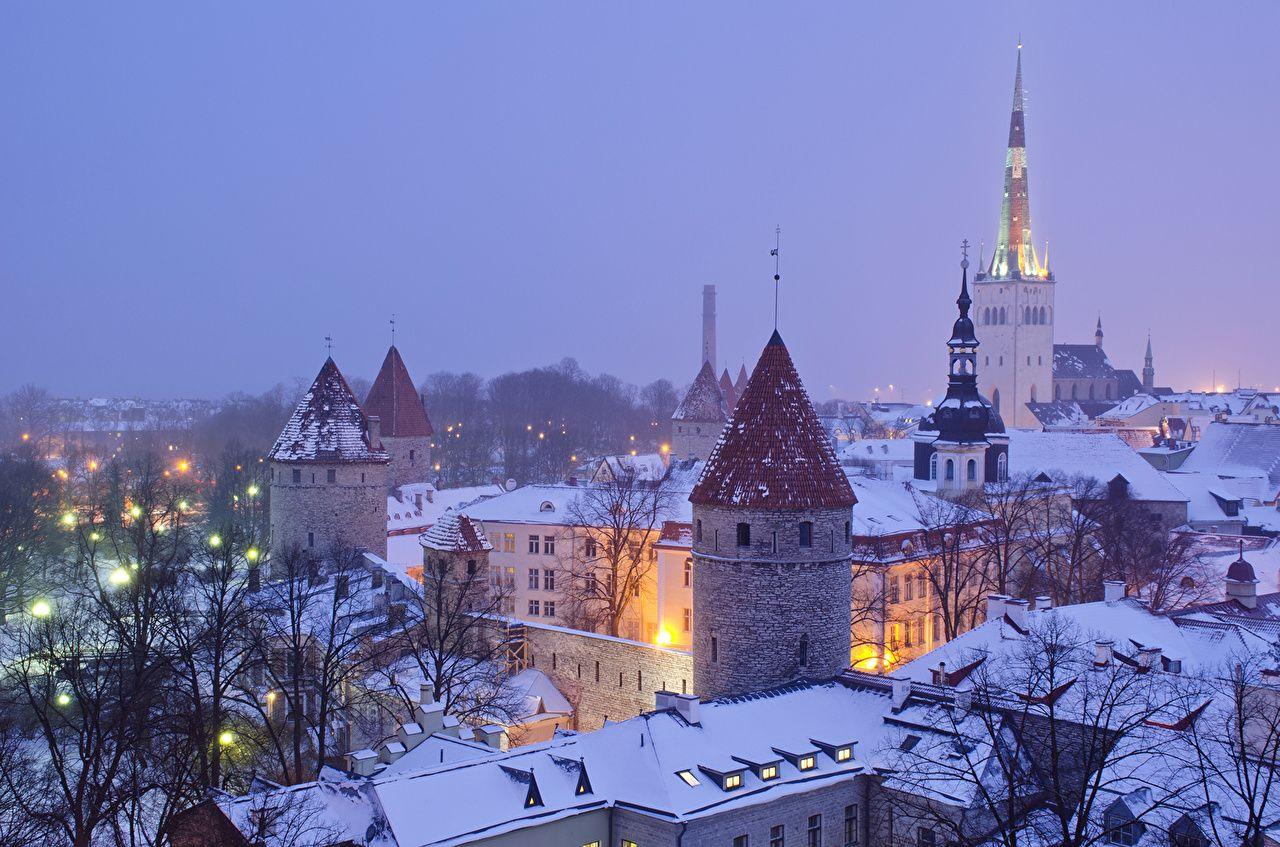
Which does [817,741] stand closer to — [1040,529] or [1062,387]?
[1040,529]

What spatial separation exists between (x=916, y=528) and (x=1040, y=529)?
915 cm

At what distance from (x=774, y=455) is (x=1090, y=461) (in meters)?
36.9

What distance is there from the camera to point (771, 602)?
25438 millimetres

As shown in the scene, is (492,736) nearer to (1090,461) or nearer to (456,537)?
(456,537)

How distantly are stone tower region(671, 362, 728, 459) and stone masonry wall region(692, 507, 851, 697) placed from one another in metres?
37.0

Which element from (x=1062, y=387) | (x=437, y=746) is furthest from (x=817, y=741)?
(x=1062, y=387)

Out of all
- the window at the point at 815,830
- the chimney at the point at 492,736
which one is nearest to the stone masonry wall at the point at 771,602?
the window at the point at 815,830

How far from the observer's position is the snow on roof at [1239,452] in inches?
2625

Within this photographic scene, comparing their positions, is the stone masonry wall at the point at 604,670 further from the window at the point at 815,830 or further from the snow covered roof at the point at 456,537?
the window at the point at 815,830

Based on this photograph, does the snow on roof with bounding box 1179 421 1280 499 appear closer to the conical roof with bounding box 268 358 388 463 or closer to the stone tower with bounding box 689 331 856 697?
the conical roof with bounding box 268 358 388 463

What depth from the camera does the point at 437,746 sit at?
2145cm

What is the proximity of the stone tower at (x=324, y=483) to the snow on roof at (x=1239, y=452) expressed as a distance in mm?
45346

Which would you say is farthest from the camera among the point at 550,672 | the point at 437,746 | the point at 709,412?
the point at 709,412

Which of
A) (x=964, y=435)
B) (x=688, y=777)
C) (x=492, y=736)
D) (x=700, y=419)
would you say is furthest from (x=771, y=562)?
(x=700, y=419)
